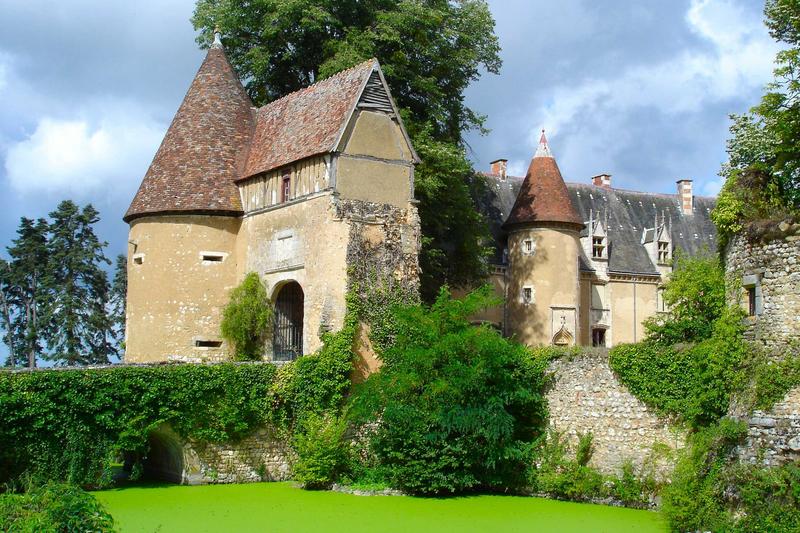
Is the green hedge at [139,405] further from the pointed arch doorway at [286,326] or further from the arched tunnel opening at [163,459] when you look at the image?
the pointed arch doorway at [286,326]

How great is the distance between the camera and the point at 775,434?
15312 mm

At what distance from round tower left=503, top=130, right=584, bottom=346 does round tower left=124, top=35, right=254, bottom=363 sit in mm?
12795

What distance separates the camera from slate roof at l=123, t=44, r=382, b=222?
24422mm

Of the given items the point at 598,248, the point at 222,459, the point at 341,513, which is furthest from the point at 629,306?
the point at 341,513

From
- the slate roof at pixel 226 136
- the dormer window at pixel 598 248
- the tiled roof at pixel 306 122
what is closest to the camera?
the tiled roof at pixel 306 122

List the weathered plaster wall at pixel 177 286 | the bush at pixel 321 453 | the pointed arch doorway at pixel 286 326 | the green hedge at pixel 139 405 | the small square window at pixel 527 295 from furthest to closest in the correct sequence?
the small square window at pixel 527 295 < the pointed arch doorway at pixel 286 326 < the weathered plaster wall at pixel 177 286 < the bush at pixel 321 453 < the green hedge at pixel 139 405

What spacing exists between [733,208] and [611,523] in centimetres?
628

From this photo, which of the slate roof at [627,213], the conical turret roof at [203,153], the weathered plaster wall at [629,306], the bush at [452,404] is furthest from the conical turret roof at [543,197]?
the bush at [452,404]

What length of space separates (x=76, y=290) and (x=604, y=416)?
2503 cm

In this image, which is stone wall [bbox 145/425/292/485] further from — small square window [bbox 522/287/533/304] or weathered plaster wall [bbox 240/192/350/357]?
small square window [bbox 522/287/533/304]

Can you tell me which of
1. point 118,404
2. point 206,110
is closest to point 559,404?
point 118,404

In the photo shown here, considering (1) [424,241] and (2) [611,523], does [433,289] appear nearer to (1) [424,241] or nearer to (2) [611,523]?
(1) [424,241]

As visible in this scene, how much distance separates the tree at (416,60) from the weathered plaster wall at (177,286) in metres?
5.71

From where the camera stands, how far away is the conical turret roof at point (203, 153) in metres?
25.4
